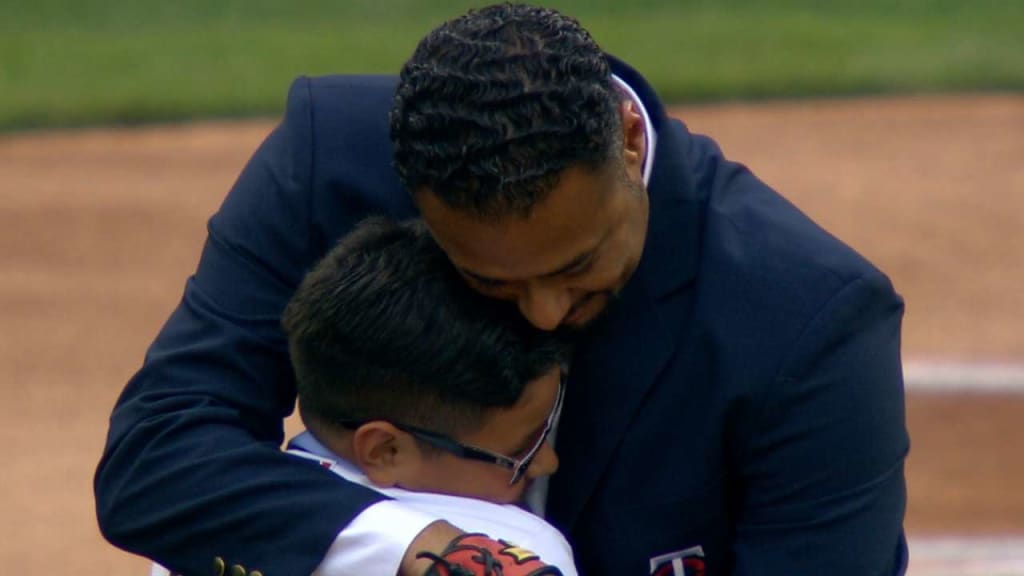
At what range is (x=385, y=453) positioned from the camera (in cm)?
238

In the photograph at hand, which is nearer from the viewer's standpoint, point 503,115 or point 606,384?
point 503,115

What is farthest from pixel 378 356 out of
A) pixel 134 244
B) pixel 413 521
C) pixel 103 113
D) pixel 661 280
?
pixel 103 113

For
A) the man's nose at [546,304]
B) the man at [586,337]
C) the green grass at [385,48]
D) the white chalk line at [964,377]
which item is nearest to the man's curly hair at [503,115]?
the man at [586,337]

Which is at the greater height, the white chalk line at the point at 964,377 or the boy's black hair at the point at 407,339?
the boy's black hair at the point at 407,339

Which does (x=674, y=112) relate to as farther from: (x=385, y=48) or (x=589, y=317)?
(x=589, y=317)

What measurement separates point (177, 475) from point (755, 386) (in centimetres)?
76

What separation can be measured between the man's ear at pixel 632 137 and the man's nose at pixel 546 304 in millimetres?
182

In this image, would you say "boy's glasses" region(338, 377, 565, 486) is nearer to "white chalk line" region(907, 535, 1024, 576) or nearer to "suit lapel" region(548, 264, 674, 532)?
"suit lapel" region(548, 264, 674, 532)

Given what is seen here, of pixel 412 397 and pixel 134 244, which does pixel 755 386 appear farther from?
pixel 134 244

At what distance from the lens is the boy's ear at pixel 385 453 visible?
7.68 feet

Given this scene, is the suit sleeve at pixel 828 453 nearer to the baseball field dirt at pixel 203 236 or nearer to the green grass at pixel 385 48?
the baseball field dirt at pixel 203 236

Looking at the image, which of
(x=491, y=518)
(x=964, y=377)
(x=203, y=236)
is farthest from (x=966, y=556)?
(x=203, y=236)

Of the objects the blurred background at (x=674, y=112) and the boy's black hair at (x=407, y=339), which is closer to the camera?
Answer: the boy's black hair at (x=407, y=339)

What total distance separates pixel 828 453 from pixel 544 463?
1.25ft
